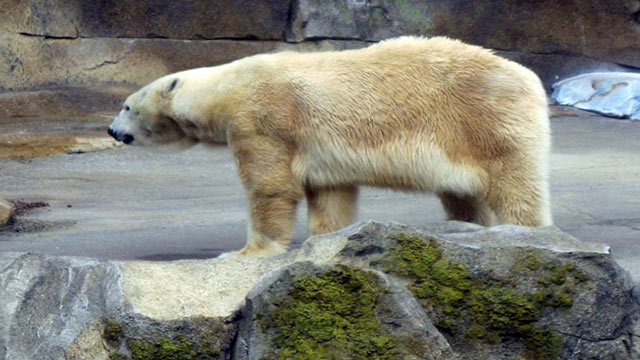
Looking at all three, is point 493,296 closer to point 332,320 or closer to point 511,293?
point 511,293

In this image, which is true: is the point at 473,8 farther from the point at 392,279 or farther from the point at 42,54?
the point at 392,279

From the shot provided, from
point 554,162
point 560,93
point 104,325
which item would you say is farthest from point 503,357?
point 560,93

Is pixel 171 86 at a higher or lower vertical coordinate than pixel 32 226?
higher

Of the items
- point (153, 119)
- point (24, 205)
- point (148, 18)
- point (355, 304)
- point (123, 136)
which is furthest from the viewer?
point (148, 18)

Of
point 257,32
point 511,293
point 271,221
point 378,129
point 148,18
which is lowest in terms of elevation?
point 257,32

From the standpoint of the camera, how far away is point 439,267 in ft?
11.2

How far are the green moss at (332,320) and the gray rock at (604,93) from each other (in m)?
7.50

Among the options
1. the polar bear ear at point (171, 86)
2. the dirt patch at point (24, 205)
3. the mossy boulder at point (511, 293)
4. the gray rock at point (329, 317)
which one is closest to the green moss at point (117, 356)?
the gray rock at point (329, 317)

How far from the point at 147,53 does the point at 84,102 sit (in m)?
0.92

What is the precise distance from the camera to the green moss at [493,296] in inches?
133

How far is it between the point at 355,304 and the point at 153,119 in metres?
2.13

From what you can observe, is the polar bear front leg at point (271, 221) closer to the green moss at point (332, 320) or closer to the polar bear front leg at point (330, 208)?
the polar bear front leg at point (330, 208)

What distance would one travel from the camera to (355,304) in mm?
3252

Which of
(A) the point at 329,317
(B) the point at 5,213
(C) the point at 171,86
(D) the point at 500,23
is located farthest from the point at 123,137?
(D) the point at 500,23
